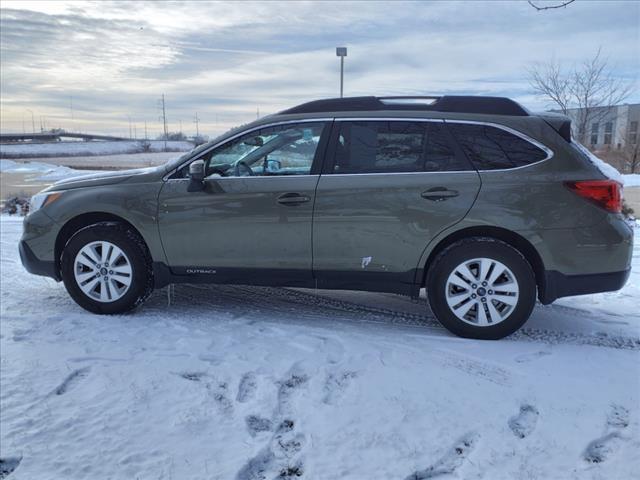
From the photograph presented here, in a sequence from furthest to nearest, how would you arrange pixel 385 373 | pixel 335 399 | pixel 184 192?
pixel 184 192 < pixel 385 373 < pixel 335 399

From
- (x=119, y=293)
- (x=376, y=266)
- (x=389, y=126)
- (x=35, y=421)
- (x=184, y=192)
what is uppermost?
(x=389, y=126)

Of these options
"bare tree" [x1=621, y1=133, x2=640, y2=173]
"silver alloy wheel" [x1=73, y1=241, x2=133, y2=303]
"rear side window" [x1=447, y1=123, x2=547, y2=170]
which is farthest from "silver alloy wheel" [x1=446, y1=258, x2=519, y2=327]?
"bare tree" [x1=621, y1=133, x2=640, y2=173]

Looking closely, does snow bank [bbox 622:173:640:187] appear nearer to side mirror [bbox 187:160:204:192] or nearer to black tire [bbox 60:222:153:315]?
side mirror [bbox 187:160:204:192]

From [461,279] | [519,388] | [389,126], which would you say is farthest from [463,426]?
[389,126]

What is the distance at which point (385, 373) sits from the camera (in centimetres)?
355

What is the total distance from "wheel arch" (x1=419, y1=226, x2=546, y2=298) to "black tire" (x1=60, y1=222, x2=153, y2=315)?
95.2 inches

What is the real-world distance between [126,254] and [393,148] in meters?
2.43

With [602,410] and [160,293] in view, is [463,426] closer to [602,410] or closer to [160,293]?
[602,410]

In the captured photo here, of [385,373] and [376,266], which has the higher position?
[376,266]

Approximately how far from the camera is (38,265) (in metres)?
4.83

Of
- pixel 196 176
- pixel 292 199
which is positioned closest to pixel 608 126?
pixel 292 199

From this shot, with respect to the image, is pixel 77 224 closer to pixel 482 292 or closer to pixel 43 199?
pixel 43 199

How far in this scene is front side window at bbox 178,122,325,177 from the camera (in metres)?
4.40

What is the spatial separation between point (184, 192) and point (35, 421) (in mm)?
2116
